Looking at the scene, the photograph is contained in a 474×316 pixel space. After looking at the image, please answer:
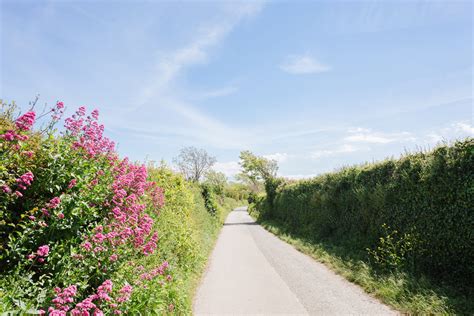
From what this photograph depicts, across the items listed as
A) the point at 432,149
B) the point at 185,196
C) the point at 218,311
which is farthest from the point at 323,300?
the point at 185,196

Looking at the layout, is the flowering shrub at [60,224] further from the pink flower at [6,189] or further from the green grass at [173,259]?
the green grass at [173,259]

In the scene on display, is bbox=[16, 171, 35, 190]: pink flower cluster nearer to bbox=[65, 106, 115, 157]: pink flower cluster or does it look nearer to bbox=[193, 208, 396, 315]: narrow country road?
bbox=[65, 106, 115, 157]: pink flower cluster

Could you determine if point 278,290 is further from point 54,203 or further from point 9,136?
point 9,136

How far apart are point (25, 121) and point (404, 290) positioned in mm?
7834

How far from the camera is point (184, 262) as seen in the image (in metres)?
8.59

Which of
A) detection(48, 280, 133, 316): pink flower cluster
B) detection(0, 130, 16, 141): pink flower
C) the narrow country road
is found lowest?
the narrow country road

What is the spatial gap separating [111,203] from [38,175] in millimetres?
1055

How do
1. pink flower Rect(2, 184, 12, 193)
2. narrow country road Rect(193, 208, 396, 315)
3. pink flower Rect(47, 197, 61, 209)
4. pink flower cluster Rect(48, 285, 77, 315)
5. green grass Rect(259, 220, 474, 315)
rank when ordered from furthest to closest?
1. narrow country road Rect(193, 208, 396, 315)
2. green grass Rect(259, 220, 474, 315)
3. pink flower Rect(47, 197, 61, 209)
4. pink flower Rect(2, 184, 12, 193)
5. pink flower cluster Rect(48, 285, 77, 315)

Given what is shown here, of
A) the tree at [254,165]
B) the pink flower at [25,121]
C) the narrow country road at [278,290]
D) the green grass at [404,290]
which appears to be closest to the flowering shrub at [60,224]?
the pink flower at [25,121]

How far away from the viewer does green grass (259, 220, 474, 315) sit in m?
5.47

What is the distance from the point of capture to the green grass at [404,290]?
5473mm

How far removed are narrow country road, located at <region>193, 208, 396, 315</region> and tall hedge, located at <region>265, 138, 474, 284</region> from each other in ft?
6.32

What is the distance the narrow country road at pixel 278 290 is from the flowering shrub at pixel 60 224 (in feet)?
9.61

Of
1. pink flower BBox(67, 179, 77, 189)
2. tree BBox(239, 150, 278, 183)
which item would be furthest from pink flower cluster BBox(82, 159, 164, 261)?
tree BBox(239, 150, 278, 183)
